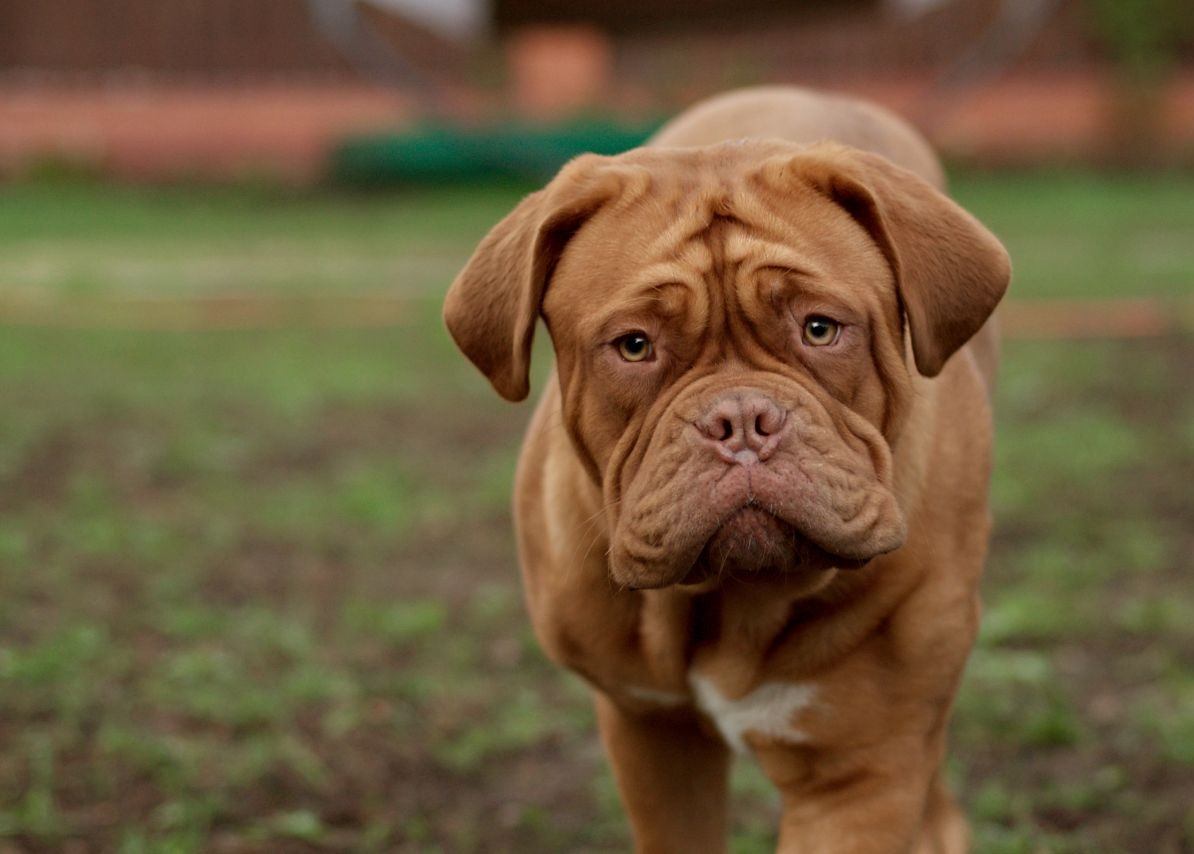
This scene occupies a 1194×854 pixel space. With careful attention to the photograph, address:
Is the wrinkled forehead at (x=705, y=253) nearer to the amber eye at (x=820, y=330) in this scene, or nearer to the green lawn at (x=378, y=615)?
the amber eye at (x=820, y=330)

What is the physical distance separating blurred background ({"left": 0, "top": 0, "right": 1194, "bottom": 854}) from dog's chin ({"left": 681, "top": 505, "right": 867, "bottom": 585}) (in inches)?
57.8

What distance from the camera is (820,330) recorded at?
→ 129 inches

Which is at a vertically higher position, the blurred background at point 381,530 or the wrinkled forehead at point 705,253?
the wrinkled forehead at point 705,253

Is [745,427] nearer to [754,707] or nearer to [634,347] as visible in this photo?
[634,347]

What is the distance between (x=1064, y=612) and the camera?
18.9 ft

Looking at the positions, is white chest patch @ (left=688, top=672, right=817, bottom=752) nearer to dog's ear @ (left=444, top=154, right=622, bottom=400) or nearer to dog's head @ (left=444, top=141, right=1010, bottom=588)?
dog's head @ (left=444, top=141, right=1010, bottom=588)

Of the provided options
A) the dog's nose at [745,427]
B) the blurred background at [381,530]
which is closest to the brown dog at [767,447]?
the dog's nose at [745,427]

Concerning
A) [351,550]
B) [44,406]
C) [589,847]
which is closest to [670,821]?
[589,847]

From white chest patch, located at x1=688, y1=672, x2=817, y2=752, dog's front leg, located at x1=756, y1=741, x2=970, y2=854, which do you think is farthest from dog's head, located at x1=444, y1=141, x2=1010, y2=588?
dog's front leg, located at x1=756, y1=741, x2=970, y2=854

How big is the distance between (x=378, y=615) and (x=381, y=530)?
1071mm

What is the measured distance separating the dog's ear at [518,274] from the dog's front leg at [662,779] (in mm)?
855

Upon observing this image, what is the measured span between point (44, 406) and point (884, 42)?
16.0 metres

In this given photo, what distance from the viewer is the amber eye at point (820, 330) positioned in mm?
3250

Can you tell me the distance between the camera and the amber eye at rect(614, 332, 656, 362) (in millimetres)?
3307
